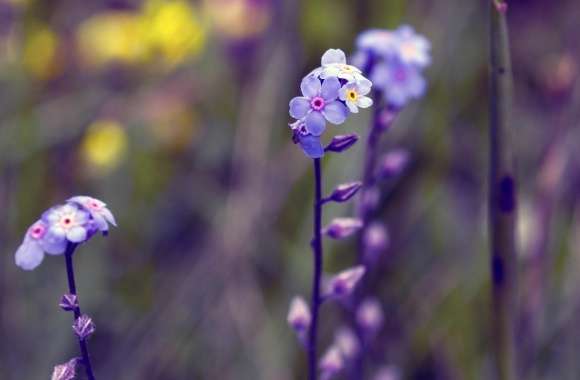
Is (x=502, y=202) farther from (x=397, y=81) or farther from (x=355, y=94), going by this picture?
(x=355, y=94)

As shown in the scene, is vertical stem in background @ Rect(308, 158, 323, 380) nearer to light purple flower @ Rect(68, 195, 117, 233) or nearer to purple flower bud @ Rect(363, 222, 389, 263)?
light purple flower @ Rect(68, 195, 117, 233)

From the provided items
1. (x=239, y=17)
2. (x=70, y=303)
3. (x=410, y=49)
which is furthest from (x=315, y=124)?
(x=239, y=17)

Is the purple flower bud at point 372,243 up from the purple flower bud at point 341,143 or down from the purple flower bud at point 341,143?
down

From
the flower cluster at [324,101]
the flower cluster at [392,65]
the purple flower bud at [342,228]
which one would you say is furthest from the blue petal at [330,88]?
the flower cluster at [392,65]

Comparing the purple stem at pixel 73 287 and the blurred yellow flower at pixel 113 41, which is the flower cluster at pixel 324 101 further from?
the blurred yellow flower at pixel 113 41

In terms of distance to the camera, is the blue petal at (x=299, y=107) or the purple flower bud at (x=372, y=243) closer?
the blue petal at (x=299, y=107)

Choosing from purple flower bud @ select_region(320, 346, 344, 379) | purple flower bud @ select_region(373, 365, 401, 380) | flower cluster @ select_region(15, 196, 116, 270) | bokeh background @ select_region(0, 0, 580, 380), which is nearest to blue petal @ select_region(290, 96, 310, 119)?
flower cluster @ select_region(15, 196, 116, 270)

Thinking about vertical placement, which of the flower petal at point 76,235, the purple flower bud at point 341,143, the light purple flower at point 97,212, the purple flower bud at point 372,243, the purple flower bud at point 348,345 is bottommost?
the purple flower bud at point 348,345

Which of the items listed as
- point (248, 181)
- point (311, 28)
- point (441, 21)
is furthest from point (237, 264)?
point (441, 21)
